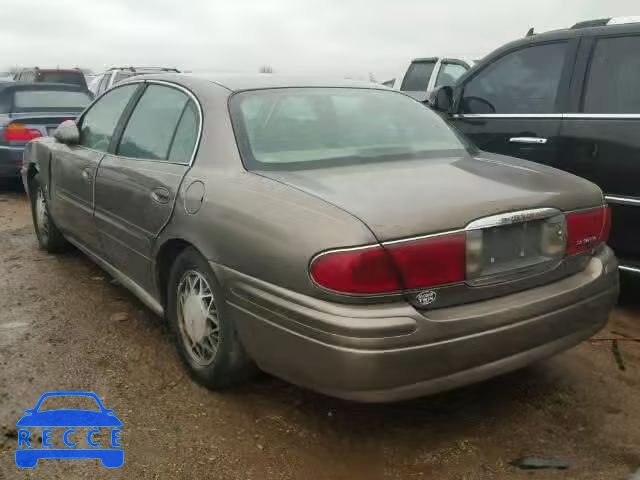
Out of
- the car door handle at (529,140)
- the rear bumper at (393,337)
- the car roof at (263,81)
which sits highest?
the car roof at (263,81)

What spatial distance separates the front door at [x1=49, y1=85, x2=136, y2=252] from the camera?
408 centimetres

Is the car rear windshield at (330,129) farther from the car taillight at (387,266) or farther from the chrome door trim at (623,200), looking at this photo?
the chrome door trim at (623,200)

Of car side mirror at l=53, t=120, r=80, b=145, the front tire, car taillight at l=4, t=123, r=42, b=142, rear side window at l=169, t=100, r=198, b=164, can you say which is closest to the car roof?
rear side window at l=169, t=100, r=198, b=164

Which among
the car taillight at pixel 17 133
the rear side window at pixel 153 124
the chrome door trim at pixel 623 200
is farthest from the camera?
the car taillight at pixel 17 133

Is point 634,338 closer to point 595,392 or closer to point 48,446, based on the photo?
point 595,392

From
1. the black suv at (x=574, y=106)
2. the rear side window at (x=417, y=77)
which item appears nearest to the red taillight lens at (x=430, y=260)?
the black suv at (x=574, y=106)

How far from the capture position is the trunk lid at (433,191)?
90.7 inches

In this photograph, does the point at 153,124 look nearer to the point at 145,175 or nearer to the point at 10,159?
the point at 145,175

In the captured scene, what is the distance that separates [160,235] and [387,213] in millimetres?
1333

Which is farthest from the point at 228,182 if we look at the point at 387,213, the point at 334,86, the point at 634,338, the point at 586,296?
the point at 634,338

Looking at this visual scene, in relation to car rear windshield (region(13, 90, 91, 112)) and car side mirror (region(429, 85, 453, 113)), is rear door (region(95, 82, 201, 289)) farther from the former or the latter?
car rear windshield (region(13, 90, 91, 112))

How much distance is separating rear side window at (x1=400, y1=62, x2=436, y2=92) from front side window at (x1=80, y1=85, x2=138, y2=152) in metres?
7.39

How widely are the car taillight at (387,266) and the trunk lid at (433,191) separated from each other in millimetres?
47

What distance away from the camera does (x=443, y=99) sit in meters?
5.01
